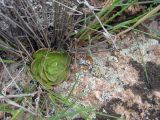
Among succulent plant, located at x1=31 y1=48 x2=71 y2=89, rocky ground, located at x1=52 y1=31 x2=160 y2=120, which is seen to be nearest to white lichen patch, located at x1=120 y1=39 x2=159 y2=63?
rocky ground, located at x1=52 y1=31 x2=160 y2=120

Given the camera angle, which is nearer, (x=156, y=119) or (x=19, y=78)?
(x=156, y=119)

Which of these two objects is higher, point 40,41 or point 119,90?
point 40,41

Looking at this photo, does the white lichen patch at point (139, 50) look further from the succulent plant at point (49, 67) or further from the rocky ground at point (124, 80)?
the succulent plant at point (49, 67)

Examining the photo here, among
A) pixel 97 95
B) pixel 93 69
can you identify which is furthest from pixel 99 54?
pixel 97 95

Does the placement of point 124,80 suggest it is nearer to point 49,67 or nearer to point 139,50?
point 139,50

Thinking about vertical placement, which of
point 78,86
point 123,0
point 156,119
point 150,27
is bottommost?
point 156,119

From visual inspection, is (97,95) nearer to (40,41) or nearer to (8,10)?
(40,41)

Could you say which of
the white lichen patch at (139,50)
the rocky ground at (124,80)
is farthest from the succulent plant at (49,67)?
the white lichen patch at (139,50)
